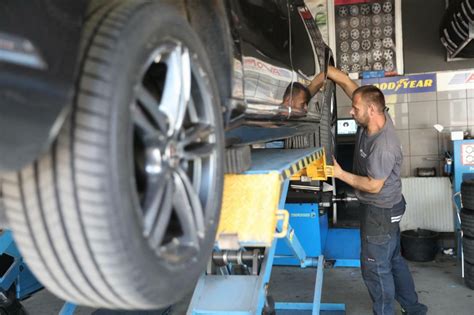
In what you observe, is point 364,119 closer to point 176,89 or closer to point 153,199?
point 176,89

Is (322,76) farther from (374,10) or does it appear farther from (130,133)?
(374,10)

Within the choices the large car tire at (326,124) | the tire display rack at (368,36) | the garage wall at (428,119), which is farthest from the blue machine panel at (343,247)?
the tire display rack at (368,36)

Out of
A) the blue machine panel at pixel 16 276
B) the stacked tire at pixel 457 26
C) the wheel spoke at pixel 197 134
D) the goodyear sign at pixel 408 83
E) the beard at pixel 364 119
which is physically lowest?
the blue machine panel at pixel 16 276

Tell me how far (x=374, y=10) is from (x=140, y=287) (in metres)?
6.29

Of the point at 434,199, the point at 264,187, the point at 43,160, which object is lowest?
the point at 434,199

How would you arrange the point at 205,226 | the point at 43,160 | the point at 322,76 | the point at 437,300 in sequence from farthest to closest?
the point at 437,300 → the point at 322,76 → the point at 205,226 → the point at 43,160

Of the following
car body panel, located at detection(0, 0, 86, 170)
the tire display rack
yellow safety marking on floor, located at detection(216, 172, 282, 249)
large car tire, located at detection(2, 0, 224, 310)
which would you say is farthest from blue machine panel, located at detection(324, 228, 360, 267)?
car body panel, located at detection(0, 0, 86, 170)

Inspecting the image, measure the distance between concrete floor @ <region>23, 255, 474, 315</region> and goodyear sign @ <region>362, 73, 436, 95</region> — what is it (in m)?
2.27

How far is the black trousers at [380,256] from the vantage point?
11.6 feet

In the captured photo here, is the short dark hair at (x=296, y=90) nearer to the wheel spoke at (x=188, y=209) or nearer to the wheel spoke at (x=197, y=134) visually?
the wheel spoke at (x=197, y=134)

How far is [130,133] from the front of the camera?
3.48 ft

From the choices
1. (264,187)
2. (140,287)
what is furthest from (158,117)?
(264,187)

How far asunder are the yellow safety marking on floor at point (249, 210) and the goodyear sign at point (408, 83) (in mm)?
4988

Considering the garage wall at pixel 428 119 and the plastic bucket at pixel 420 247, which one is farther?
the garage wall at pixel 428 119
